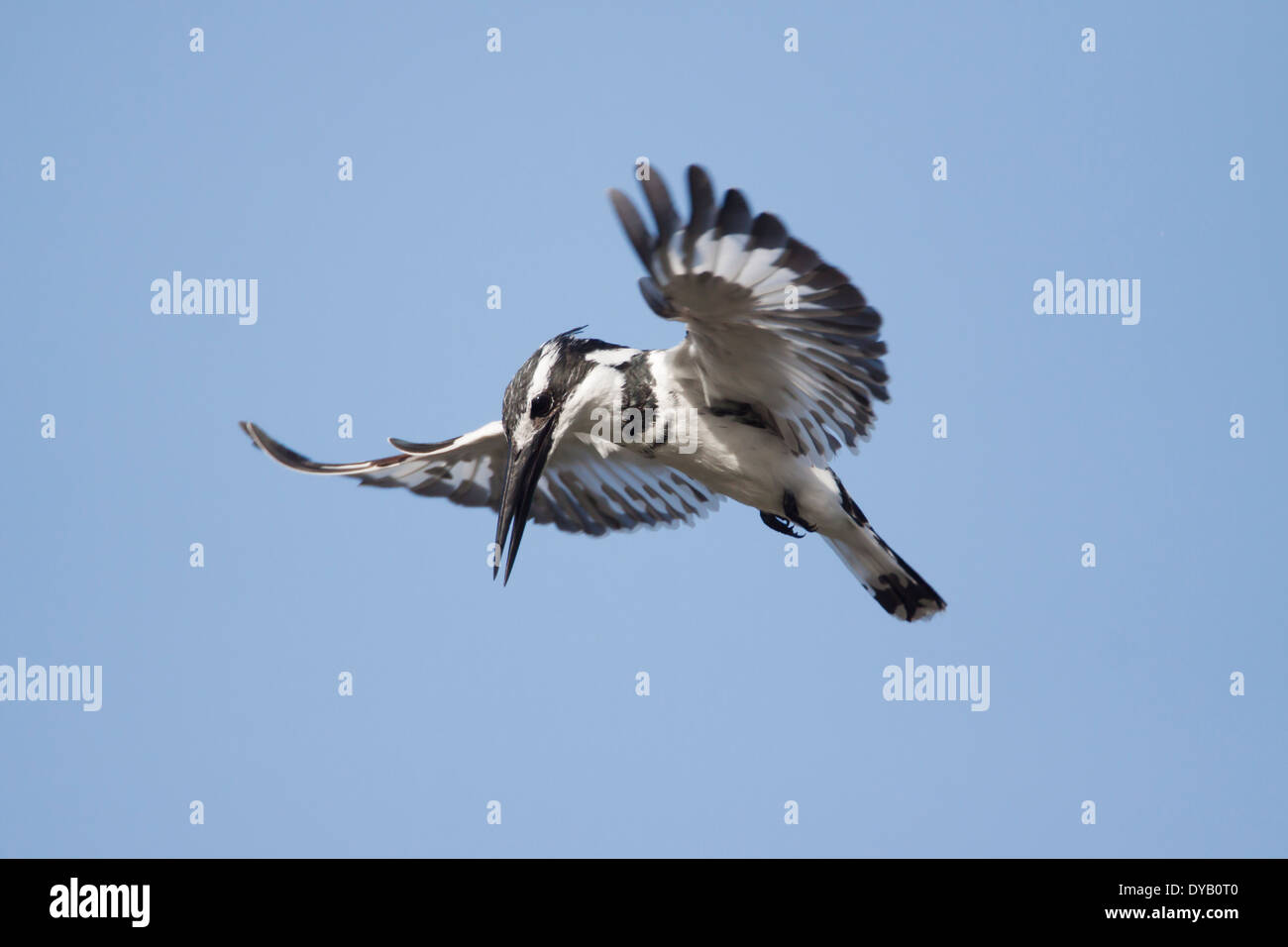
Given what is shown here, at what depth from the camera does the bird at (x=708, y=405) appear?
507 cm

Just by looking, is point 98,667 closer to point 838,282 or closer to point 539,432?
point 539,432

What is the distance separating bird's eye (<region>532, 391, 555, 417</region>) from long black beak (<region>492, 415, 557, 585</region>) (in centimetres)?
5

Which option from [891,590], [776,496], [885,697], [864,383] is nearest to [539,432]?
[776,496]

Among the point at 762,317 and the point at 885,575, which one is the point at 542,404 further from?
the point at 885,575

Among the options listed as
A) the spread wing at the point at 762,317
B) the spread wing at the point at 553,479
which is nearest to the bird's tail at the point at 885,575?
the spread wing at the point at 762,317

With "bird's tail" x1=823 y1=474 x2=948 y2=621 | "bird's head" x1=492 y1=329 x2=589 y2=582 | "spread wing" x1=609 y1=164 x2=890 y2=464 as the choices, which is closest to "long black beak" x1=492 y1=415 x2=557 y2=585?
"bird's head" x1=492 y1=329 x2=589 y2=582

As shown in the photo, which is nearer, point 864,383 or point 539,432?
point 864,383

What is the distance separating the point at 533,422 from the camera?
6516mm

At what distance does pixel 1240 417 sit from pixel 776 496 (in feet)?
12.8

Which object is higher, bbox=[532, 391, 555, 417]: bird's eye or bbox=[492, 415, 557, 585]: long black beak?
bbox=[532, 391, 555, 417]: bird's eye

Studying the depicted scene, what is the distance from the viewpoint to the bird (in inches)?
200

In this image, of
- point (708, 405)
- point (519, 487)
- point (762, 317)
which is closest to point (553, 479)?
point (519, 487)

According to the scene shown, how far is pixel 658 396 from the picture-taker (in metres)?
6.23

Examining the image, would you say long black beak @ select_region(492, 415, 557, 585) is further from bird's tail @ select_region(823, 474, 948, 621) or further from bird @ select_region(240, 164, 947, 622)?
bird's tail @ select_region(823, 474, 948, 621)
